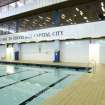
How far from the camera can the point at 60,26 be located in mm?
13086

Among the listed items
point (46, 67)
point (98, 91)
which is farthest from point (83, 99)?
point (46, 67)

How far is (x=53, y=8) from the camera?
1382 cm

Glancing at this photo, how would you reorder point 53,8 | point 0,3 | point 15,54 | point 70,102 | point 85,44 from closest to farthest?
1. point 70,102
2. point 85,44
3. point 53,8
4. point 15,54
5. point 0,3

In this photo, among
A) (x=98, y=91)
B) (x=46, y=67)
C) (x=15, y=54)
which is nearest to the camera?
(x=98, y=91)

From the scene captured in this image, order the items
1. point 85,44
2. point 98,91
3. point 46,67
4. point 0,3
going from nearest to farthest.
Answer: point 98,91
point 46,67
point 85,44
point 0,3

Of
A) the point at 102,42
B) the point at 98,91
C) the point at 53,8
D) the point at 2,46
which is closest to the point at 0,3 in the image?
the point at 2,46

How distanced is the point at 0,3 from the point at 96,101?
55.0 feet

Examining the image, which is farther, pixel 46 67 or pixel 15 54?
pixel 15 54

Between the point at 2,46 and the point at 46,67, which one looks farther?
the point at 2,46

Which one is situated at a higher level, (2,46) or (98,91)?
(2,46)

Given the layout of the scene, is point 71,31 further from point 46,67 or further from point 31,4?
point 31,4

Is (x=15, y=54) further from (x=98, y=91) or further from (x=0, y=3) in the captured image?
(x=98, y=91)

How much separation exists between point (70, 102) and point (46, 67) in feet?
→ 26.3

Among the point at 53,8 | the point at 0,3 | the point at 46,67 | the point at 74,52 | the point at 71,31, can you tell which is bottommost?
the point at 46,67
